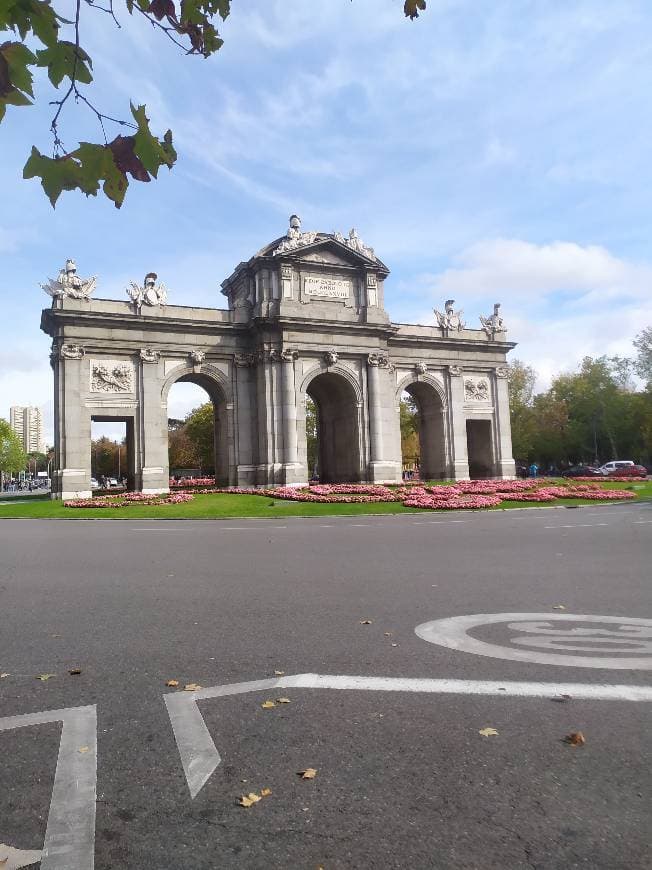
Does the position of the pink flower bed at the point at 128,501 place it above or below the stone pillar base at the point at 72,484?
below

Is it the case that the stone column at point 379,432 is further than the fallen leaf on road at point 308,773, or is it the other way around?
the stone column at point 379,432

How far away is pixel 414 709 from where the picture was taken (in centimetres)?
421

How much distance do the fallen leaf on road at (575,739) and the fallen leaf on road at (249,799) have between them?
1768 mm

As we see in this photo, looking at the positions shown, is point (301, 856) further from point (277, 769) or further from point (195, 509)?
point (195, 509)

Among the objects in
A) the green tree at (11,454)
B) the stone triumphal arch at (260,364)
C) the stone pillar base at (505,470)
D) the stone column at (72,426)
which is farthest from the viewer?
the green tree at (11,454)

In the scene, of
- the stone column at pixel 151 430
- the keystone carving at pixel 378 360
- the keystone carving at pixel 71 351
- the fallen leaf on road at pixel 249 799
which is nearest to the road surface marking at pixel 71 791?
the fallen leaf on road at pixel 249 799

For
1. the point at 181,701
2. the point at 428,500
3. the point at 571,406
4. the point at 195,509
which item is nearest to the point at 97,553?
the point at 181,701

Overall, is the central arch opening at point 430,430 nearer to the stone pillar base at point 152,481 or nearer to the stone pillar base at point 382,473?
the stone pillar base at point 382,473

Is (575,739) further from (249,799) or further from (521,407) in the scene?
(521,407)

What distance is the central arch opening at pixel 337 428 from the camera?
4272 centimetres

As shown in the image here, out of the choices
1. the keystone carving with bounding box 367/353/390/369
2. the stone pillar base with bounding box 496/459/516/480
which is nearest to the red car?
the stone pillar base with bounding box 496/459/516/480

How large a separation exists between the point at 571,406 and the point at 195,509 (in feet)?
218

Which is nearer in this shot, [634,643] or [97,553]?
[634,643]

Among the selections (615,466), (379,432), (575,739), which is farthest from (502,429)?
(575,739)
